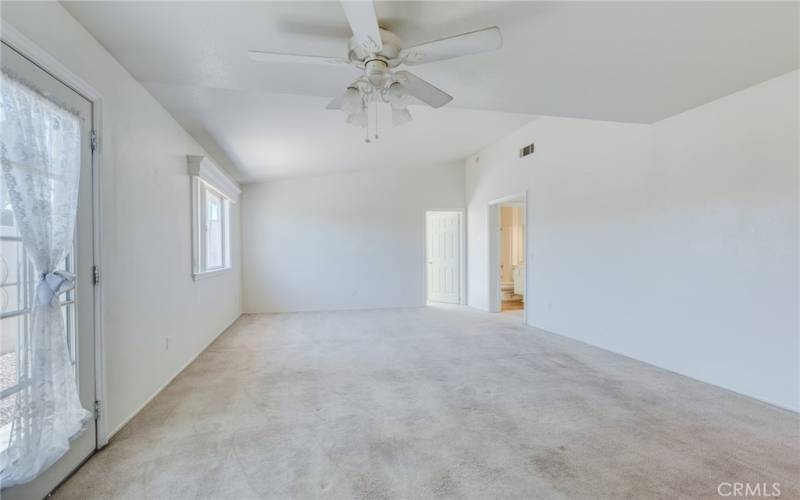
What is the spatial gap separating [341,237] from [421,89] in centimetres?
484

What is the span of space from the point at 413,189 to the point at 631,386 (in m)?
5.00

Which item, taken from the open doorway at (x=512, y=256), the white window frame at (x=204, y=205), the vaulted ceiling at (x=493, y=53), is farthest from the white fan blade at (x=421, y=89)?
the open doorway at (x=512, y=256)

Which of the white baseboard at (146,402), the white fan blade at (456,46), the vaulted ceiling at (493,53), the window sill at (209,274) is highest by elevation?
the vaulted ceiling at (493,53)

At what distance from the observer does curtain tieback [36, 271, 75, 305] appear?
61.9 inches

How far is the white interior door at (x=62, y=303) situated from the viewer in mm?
1459

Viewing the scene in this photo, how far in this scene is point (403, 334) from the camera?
16.0ft

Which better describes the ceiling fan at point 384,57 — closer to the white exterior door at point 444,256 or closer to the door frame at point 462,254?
the door frame at point 462,254

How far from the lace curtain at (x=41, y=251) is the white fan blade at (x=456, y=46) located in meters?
1.68

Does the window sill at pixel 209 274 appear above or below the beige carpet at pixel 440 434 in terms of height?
above

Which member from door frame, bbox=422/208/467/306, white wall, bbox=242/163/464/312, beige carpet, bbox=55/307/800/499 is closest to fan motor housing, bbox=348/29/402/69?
beige carpet, bbox=55/307/800/499

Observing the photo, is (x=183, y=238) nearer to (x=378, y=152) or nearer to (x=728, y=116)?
(x=378, y=152)

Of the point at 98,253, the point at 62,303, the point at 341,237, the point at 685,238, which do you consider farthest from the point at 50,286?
the point at 341,237

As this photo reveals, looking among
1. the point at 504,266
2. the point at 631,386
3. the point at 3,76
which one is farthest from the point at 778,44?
the point at 504,266

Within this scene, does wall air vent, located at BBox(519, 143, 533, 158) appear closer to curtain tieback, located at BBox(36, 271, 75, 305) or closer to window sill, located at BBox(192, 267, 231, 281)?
window sill, located at BBox(192, 267, 231, 281)
